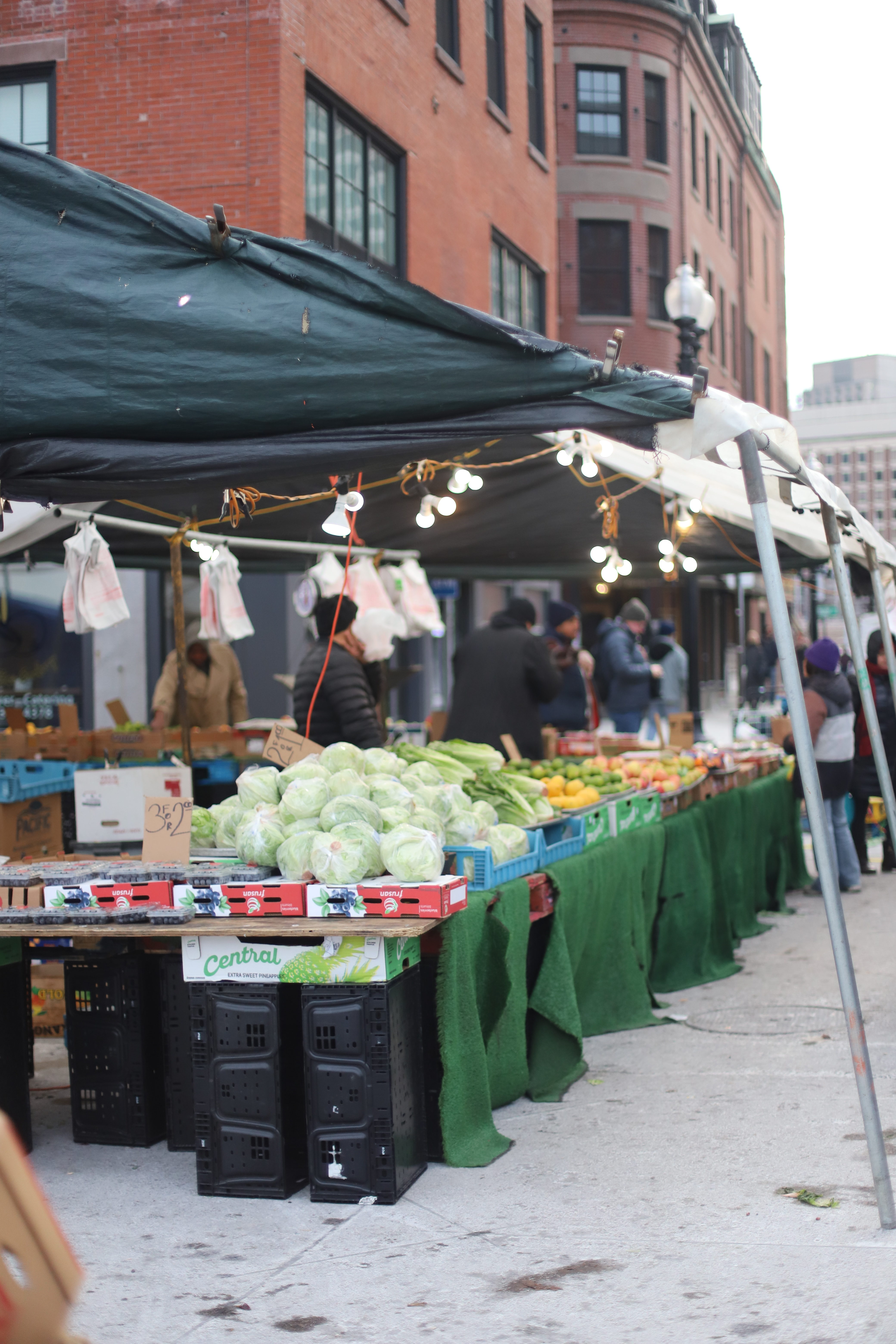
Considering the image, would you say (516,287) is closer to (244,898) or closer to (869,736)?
(869,736)

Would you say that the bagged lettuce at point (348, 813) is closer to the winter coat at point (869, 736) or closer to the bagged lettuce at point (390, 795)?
the bagged lettuce at point (390, 795)

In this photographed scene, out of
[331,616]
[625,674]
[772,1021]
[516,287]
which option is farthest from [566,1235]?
[516,287]

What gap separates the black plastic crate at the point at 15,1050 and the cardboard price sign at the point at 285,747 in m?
1.41

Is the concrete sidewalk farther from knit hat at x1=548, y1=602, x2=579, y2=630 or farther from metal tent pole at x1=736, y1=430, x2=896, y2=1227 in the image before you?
knit hat at x1=548, y1=602, x2=579, y2=630

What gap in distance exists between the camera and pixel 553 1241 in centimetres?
422

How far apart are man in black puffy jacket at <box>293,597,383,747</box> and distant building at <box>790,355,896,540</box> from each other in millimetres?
112736

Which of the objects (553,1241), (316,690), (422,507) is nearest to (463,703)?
(422,507)

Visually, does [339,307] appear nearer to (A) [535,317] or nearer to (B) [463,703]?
(B) [463,703]

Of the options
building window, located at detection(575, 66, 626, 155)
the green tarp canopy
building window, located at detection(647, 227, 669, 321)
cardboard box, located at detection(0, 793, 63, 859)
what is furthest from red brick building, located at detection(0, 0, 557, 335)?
building window, located at detection(647, 227, 669, 321)

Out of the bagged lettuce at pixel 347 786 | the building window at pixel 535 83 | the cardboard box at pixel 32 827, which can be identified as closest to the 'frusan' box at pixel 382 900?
the bagged lettuce at pixel 347 786

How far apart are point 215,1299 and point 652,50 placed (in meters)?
32.1

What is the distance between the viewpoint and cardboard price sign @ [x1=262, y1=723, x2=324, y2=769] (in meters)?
6.09

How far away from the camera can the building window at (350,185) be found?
47.9 ft

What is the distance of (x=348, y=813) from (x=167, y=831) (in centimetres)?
72
